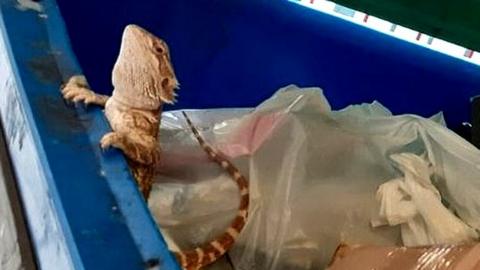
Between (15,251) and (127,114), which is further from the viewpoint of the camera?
(127,114)

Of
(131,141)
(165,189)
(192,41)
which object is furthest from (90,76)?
(131,141)

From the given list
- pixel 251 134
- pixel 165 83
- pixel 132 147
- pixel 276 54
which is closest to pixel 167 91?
pixel 165 83

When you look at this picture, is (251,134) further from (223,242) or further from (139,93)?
(139,93)

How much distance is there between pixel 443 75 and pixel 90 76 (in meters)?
0.61

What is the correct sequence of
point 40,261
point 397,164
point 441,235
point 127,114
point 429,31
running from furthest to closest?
point 429,31, point 397,164, point 441,235, point 127,114, point 40,261

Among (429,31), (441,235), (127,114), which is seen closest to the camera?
(127,114)

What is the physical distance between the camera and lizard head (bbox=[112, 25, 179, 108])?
2.76 ft

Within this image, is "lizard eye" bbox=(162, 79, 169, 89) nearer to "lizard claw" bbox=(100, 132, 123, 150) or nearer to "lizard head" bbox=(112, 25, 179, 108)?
"lizard head" bbox=(112, 25, 179, 108)

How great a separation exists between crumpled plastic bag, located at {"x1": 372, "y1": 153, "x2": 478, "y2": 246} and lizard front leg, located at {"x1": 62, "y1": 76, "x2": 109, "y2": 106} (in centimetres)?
45

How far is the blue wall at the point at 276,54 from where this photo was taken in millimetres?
1403

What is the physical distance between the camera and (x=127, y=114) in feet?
2.77

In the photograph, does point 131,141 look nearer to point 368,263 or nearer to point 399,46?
point 368,263

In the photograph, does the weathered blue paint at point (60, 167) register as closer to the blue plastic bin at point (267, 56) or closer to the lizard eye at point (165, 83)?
the lizard eye at point (165, 83)

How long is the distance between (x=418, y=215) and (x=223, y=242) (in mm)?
266
